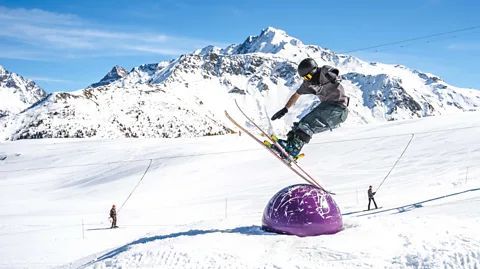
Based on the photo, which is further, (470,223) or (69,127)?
(69,127)

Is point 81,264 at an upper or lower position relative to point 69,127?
lower

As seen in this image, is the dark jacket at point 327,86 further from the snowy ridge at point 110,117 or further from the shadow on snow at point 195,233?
the snowy ridge at point 110,117

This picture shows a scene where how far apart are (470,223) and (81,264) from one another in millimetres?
7684

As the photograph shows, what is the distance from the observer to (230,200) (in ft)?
87.9

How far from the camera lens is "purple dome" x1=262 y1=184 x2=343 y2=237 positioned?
8469 millimetres

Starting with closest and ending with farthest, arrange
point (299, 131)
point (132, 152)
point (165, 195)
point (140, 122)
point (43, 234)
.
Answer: point (299, 131)
point (43, 234)
point (165, 195)
point (132, 152)
point (140, 122)

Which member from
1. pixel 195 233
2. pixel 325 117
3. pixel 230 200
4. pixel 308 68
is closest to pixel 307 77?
pixel 308 68

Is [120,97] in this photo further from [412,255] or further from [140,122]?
[412,255]

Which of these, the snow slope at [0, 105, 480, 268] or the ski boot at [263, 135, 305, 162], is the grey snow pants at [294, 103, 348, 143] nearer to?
the ski boot at [263, 135, 305, 162]

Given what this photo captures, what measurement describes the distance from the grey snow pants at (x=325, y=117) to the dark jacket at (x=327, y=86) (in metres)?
0.11

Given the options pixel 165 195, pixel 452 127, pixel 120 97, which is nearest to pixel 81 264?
pixel 165 195

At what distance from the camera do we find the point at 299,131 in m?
8.64

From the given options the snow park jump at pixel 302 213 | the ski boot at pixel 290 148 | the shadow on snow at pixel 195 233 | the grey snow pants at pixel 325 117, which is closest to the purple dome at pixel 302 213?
the snow park jump at pixel 302 213

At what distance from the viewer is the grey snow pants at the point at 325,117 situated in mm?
8203
